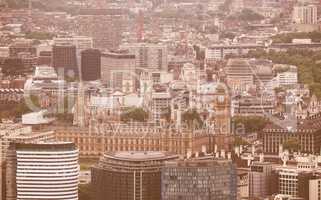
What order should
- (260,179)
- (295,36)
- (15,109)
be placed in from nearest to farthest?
(260,179)
(15,109)
(295,36)

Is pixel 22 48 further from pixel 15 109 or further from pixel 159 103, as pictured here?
pixel 15 109

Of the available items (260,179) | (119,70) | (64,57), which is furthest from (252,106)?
(260,179)

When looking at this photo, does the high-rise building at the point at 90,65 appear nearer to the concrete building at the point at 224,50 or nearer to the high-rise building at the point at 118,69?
the high-rise building at the point at 118,69

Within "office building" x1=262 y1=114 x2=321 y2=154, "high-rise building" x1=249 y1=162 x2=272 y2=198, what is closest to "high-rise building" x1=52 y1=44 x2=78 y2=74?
"office building" x1=262 y1=114 x2=321 y2=154

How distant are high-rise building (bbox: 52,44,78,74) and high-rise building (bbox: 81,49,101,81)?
0.18 m

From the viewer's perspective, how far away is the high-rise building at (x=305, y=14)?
43.5 meters

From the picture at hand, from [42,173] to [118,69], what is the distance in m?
13.6

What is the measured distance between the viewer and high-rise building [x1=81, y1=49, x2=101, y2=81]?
34.8m

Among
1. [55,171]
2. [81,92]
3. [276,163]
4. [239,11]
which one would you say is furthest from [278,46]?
[55,171]

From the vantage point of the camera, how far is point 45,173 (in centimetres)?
2203

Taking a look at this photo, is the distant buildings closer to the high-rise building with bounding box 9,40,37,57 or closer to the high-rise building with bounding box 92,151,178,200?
the high-rise building with bounding box 9,40,37,57

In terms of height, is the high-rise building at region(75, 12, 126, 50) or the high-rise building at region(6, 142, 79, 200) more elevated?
the high-rise building at region(75, 12, 126, 50)

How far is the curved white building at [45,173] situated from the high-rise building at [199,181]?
1.33m

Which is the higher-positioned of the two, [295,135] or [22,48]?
[22,48]
